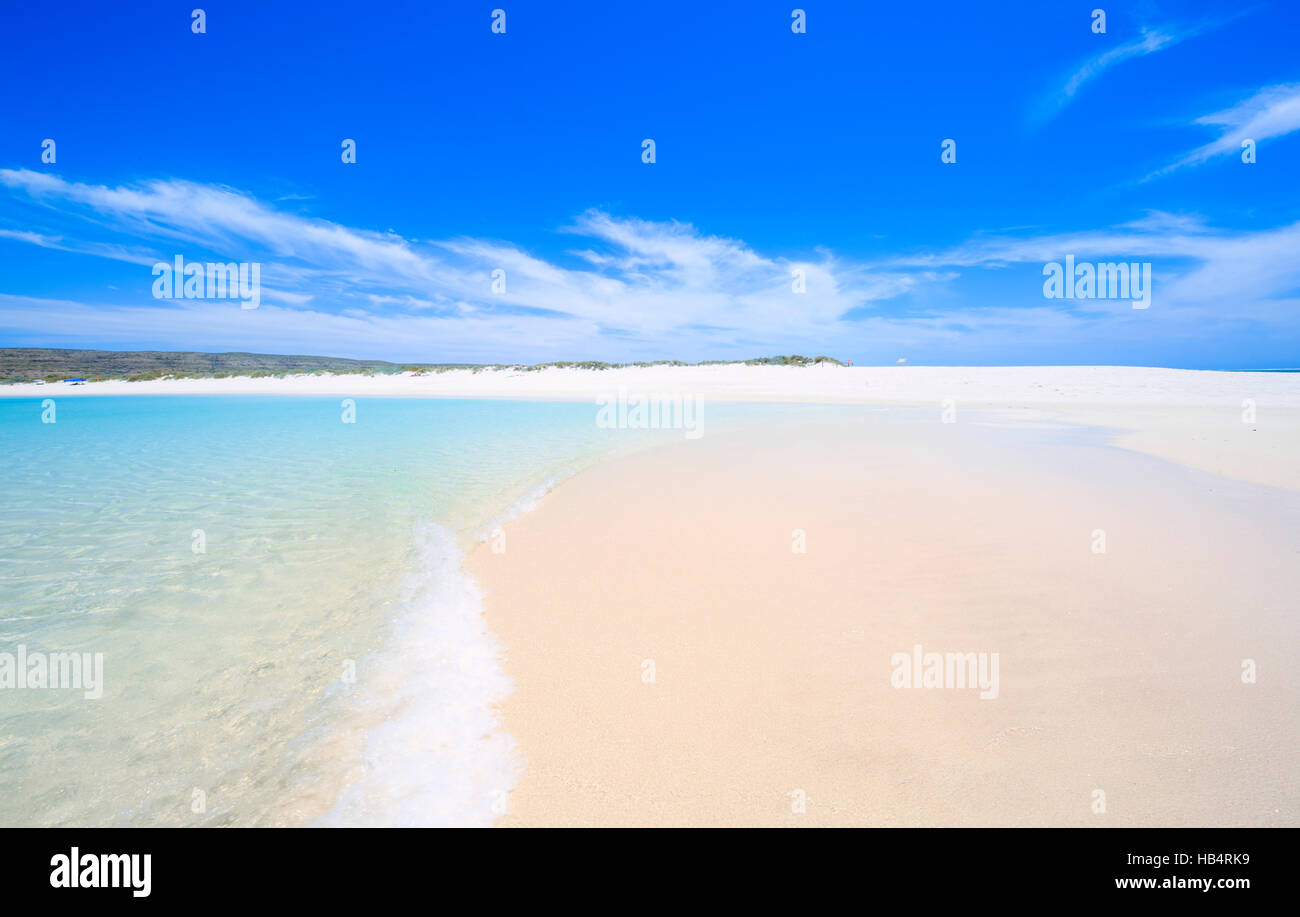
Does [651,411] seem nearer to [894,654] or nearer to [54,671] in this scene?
[894,654]

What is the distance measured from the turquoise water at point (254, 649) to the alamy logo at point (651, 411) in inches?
351

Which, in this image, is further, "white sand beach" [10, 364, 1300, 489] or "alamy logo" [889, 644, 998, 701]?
"white sand beach" [10, 364, 1300, 489]

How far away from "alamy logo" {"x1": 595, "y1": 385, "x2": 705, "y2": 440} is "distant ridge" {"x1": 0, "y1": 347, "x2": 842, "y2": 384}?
1873 centimetres

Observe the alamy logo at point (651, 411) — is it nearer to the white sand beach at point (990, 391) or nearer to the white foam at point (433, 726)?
the white sand beach at point (990, 391)

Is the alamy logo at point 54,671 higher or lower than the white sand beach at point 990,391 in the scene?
lower

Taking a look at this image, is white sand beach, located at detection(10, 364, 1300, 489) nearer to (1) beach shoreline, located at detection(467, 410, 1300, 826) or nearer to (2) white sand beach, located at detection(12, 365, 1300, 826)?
Answer: (2) white sand beach, located at detection(12, 365, 1300, 826)

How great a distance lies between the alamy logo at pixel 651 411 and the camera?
1756cm

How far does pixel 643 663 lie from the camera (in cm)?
321

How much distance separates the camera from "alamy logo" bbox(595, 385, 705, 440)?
17562mm
